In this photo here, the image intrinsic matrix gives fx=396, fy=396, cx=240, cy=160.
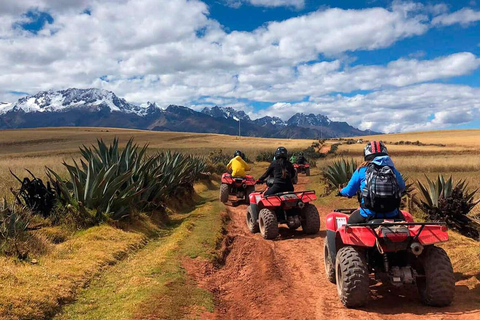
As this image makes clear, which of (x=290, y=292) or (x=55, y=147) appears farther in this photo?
(x=55, y=147)

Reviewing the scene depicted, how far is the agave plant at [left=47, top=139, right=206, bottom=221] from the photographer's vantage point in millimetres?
8039

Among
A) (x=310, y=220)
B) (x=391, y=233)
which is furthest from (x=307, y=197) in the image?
(x=391, y=233)

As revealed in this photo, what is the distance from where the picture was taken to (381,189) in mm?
4625

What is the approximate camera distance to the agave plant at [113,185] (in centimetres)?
804

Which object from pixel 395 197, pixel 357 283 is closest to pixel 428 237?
pixel 395 197

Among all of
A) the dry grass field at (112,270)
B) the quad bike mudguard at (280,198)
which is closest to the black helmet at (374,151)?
the dry grass field at (112,270)

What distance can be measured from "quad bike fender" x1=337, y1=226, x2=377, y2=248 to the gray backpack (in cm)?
43

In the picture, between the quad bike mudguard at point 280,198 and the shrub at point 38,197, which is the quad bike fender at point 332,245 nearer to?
the quad bike mudguard at point 280,198

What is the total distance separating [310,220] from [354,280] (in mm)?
3971

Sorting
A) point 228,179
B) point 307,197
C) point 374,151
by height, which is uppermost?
point 374,151

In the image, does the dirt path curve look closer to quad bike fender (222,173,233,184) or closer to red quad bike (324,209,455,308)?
red quad bike (324,209,455,308)

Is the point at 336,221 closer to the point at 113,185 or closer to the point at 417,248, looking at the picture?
the point at 417,248

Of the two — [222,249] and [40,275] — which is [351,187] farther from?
[40,275]

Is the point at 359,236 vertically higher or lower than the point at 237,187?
higher
